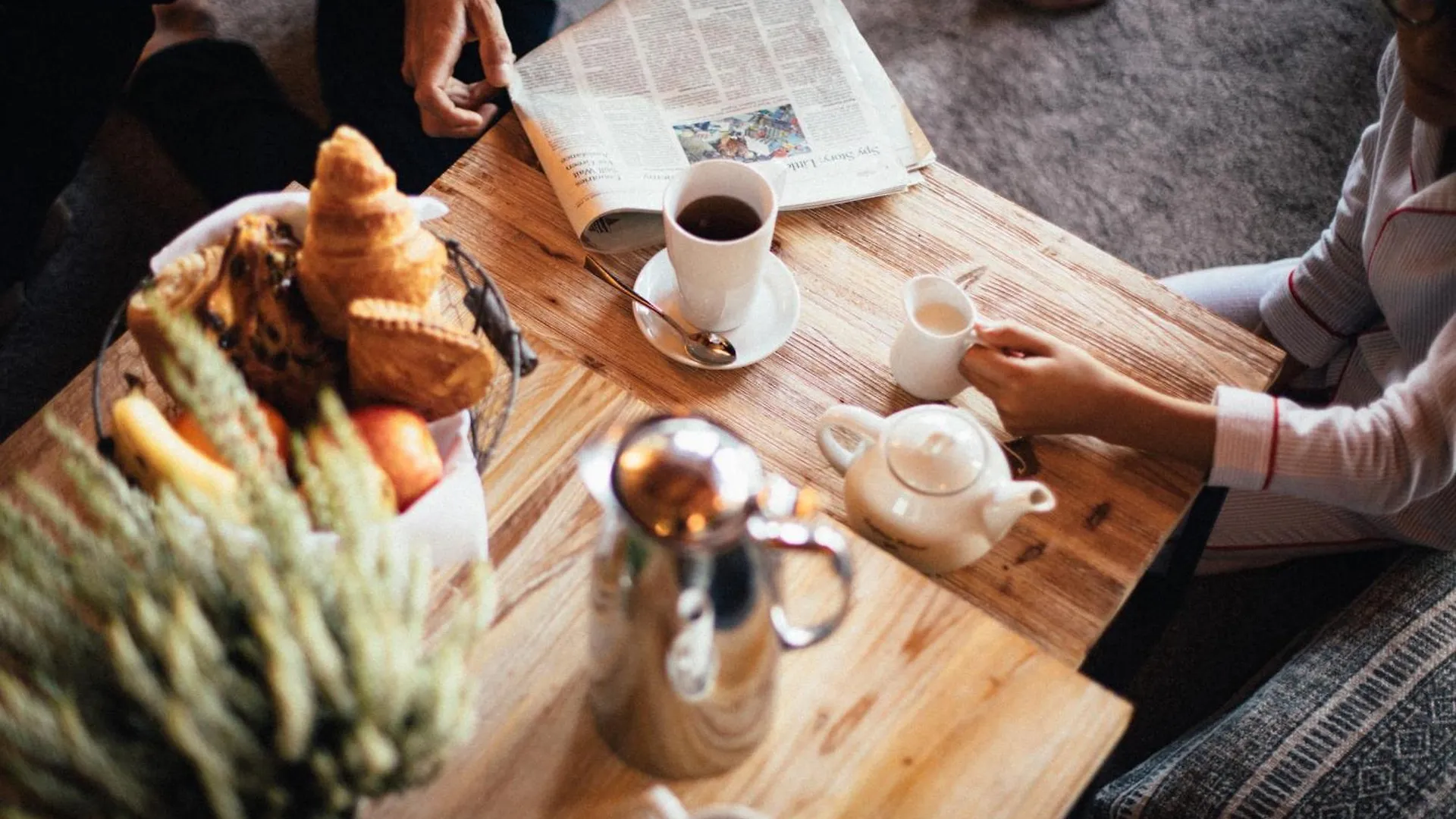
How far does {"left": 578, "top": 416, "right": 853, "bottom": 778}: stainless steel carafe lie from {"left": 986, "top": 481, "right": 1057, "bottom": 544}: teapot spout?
20 cm

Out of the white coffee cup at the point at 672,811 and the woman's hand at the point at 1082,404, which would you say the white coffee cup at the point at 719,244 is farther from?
the white coffee cup at the point at 672,811

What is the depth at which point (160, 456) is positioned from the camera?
55 cm

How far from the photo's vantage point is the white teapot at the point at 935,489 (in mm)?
727

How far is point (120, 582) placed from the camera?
1.52 feet

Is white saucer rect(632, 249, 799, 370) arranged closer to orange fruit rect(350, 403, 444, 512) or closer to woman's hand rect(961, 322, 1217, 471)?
woman's hand rect(961, 322, 1217, 471)

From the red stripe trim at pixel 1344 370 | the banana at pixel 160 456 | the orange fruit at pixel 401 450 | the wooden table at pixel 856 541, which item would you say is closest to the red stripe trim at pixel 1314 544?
the red stripe trim at pixel 1344 370

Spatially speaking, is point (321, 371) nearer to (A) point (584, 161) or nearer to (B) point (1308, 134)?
(A) point (584, 161)

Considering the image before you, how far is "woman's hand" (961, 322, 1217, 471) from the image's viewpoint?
2.77ft

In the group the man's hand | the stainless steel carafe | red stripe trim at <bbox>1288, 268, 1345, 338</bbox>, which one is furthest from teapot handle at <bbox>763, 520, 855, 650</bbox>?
red stripe trim at <bbox>1288, 268, 1345, 338</bbox>

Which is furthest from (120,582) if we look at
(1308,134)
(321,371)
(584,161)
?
(1308,134)

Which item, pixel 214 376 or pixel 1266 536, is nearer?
pixel 214 376

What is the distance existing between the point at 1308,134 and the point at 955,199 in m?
1.30

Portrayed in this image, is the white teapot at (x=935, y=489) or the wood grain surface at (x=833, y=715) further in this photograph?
the white teapot at (x=935, y=489)

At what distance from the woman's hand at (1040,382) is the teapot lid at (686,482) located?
0.40 m
